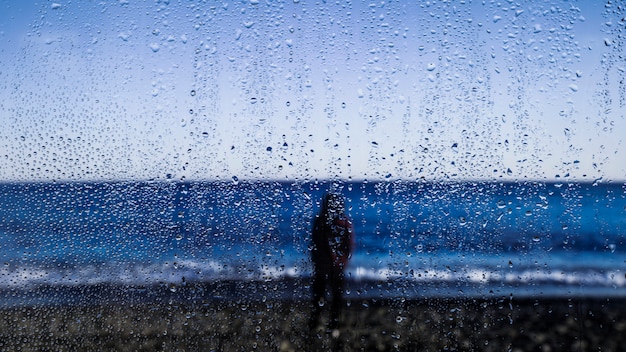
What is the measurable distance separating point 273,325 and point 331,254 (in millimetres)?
300

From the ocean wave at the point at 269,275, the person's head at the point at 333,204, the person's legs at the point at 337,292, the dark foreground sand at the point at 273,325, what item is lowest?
the dark foreground sand at the point at 273,325

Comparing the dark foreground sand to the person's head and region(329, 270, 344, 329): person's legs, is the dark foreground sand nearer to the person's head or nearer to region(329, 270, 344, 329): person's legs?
region(329, 270, 344, 329): person's legs

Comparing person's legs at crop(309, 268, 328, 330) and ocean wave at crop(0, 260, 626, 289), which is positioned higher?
ocean wave at crop(0, 260, 626, 289)

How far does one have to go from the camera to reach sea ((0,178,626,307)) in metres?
2.04

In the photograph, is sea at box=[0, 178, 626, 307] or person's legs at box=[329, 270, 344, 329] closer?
sea at box=[0, 178, 626, 307]

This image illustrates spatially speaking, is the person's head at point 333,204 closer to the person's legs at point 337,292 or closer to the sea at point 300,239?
the sea at point 300,239

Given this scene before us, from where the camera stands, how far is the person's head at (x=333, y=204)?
6.66ft

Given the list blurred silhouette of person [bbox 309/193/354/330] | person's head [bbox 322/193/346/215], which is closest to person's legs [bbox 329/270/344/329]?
blurred silhouette of person [bbox 309/193/354/330]

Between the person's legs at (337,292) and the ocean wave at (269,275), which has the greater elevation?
the ocean wave at (269,275)

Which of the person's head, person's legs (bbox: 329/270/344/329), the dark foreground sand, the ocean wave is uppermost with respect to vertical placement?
the person's head

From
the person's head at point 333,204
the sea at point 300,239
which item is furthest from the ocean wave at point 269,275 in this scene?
the person's head at point 333,204

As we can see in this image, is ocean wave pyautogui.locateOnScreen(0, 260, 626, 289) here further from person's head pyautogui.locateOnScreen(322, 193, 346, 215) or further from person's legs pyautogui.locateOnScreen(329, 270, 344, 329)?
person's head pyautogui.locateOnScreen(322, 193, 346, 215)

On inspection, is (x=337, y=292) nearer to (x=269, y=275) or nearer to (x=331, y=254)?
(x=331, y=254)

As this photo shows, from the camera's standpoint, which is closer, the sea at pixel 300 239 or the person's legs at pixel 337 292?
the sea at pixel 300 239
